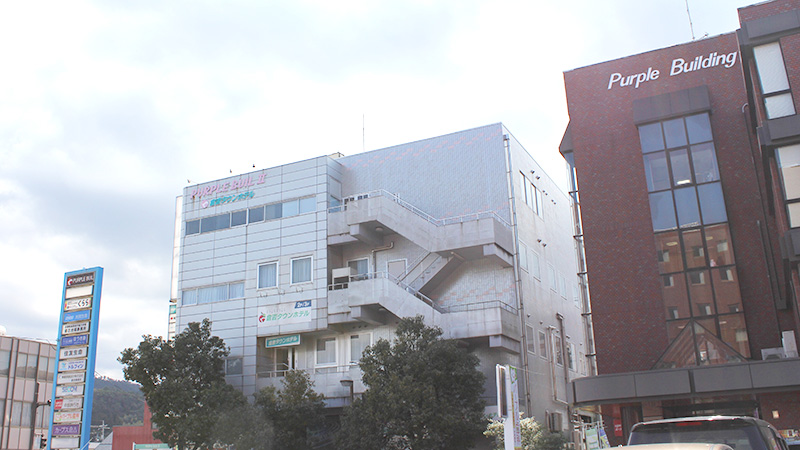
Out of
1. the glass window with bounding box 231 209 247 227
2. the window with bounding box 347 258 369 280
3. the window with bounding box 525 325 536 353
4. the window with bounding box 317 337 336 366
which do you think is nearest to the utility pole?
the glass window with bounding box 231 209 247 227

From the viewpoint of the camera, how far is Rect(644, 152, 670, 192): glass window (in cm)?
2991

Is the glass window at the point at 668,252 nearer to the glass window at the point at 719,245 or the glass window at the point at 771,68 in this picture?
the glass window at the point at 719,245

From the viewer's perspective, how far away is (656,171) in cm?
3011

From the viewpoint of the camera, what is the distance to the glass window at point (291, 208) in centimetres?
4309

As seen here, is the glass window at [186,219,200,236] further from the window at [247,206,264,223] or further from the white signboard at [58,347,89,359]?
the white signboard at [58,347,89,359]

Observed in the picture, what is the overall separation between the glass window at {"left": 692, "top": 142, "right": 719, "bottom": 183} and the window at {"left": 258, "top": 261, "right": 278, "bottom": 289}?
76.7 ft

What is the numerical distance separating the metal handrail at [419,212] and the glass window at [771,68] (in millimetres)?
16967

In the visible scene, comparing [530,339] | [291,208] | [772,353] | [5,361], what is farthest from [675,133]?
[5,361]

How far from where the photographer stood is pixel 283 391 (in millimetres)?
37438

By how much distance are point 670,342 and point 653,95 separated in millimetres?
10160

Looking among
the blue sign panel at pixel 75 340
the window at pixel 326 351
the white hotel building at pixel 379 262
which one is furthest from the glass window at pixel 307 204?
the blue sign panel at pixel 75 340

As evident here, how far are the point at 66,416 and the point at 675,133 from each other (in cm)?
3524

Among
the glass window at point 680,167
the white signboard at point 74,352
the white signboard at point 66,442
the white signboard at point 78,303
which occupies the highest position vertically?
the glass window at point 680,167

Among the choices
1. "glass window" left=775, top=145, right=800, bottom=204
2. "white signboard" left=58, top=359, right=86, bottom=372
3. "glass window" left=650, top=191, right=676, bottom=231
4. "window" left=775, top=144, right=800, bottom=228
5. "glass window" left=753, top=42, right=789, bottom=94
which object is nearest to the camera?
"window" left=775, top=144, right=800, bottom=228
